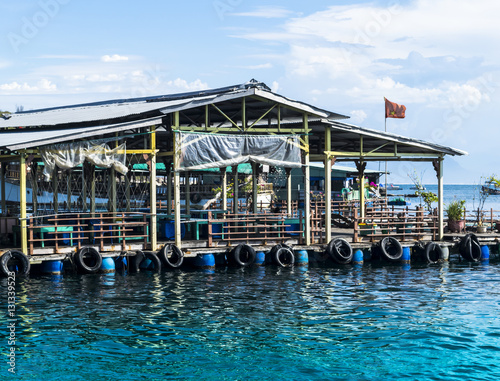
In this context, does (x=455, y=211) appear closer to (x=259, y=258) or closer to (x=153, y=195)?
(x=259, y=258)

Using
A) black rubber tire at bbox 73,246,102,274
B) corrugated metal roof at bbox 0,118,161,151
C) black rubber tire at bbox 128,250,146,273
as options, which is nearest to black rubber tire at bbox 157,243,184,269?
black rubber tire at bbox 128,250,146,273

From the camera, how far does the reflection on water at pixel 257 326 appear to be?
12719 millimetres

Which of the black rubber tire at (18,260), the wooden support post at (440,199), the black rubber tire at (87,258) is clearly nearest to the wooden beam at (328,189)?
the wooden support post at (440,199)

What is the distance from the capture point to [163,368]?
12.6 meters

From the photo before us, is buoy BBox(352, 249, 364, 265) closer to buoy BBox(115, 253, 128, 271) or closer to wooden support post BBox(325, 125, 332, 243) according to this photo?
wooden support post BBox(325, 125, 332, 243)

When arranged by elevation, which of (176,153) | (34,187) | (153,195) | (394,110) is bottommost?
(153,195)

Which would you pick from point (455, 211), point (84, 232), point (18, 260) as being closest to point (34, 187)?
point (84, 232)

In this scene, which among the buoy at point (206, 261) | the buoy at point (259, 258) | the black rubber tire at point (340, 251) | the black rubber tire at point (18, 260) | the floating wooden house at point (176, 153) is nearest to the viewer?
the black rubber tire at point (18, 260)

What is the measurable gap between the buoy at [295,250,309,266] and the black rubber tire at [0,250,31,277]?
1016cm

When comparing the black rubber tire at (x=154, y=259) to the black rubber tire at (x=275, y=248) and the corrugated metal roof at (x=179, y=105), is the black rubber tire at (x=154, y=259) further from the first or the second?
the corrugated metal roof at (x=179, y=105)

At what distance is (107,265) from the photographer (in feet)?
74.0

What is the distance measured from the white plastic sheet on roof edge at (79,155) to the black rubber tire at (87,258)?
9.06ft

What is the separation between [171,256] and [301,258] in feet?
17.6

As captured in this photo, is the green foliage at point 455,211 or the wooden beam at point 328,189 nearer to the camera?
the wooden beam at point 328,189
